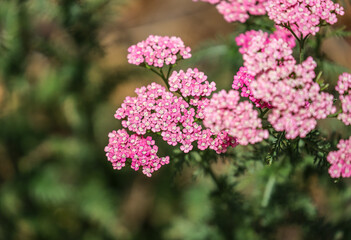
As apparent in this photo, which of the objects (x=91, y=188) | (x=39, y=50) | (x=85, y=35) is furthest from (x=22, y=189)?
(x=85, y=35)

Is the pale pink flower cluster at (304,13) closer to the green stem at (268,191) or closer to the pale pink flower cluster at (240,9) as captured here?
the pale pink flower cluster at (240,9)

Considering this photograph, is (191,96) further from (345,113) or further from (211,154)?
(345,113)

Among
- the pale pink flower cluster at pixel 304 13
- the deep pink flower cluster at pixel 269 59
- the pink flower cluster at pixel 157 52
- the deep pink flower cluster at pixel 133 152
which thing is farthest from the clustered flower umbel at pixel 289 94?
the deep pink flower cluster at pixel 133 152

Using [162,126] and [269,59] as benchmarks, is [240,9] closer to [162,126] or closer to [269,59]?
[269,59]

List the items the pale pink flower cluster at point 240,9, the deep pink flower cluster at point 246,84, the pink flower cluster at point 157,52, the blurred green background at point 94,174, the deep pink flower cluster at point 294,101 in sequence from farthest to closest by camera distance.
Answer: the blurred green background at point 94,174, the pale pink flower cluster at point 240,9, the pink flower cluster at point 157,52, the deep pink flower cluster at point 246,84, the deep pink flower cluster at point 294,101

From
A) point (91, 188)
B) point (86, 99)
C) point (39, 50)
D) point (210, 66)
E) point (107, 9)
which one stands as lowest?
point (91, 188)

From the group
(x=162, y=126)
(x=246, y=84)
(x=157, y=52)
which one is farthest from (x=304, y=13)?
(x=162, y=126)

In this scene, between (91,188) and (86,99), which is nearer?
(86,99)
